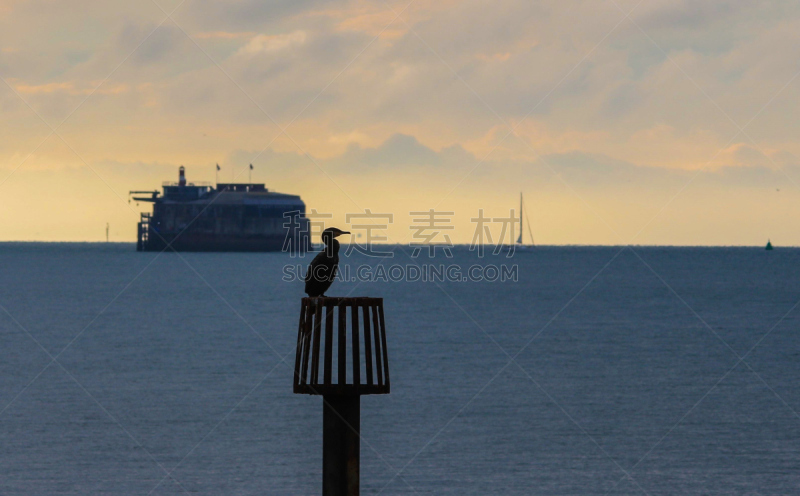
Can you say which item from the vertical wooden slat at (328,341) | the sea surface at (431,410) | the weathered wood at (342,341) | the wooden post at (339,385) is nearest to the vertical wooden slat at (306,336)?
the wooden post at (339,385)

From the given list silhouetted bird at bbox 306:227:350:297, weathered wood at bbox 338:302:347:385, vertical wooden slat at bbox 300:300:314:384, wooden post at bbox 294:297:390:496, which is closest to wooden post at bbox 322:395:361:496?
wooden post at bbox 294:297:390:496

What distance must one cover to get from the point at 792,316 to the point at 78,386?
71.9m

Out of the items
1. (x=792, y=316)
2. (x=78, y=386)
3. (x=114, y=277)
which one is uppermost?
(x=114, y=277)

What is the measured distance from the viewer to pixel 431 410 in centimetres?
3919

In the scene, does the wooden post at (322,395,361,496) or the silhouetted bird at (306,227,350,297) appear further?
the silhouetted bird at (306,227,350,297)

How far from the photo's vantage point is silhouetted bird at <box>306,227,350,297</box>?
15.1 m

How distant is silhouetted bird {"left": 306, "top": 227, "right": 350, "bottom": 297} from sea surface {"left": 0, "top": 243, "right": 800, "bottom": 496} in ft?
47.8

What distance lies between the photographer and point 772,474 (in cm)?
2983

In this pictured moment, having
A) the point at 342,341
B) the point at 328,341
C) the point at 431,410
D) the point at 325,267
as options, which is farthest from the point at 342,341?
the point at 431,410

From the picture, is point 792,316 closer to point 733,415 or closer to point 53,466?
point 733,415

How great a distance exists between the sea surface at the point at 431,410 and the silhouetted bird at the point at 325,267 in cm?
1458

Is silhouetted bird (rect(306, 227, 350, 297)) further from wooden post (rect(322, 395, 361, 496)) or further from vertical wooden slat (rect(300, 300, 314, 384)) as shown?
wooden post (rect(322, 395, 361, 496))

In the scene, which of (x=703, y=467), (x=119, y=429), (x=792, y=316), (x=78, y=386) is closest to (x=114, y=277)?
(x=792, y=316)

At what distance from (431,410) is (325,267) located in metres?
24.9
